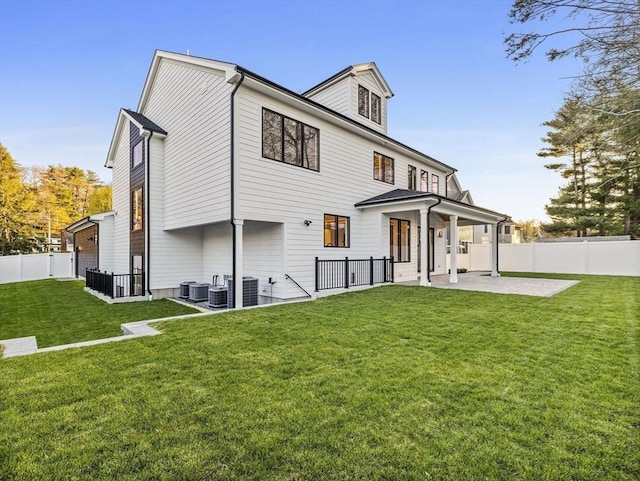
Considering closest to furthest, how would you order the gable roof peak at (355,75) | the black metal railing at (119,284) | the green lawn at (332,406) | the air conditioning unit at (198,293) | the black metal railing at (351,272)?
the green lawn at (332,406), the black metal railing at (351,272), the air conditioning unit at (198,293), the black metal railing at (119,284), the gable roof peak at (355,75)

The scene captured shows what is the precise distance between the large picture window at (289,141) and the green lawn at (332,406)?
5.57 metres

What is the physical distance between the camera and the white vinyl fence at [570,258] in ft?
51.5

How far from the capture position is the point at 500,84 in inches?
476

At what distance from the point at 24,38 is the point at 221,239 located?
10237 millimetres

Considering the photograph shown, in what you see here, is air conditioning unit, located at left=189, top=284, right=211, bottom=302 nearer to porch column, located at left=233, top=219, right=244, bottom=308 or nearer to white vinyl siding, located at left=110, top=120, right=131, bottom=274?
porch column, located at left=233, top=219, right=244, bottom=308

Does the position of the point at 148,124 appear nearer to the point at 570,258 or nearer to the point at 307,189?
the point at 307,189

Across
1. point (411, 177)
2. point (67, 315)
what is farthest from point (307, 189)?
point (67, 315)

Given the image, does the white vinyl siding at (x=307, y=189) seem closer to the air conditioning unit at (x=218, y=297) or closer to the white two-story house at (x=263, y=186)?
the white two-story house at (x=263, y=186)

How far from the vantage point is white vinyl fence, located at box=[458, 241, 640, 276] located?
1571 cm

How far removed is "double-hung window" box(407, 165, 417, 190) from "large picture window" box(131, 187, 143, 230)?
1097 centimetres

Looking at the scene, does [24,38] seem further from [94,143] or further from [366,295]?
[366,295]

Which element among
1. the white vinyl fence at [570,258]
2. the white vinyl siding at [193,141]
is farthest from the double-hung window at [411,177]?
the white vinyl siding at [193,141]

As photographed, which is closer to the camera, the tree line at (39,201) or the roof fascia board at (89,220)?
the roof fascia board at (89,220)

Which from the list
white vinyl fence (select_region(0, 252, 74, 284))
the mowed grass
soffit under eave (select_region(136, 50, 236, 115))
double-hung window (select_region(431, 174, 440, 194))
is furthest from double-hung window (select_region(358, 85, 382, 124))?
white vinyl fence (select_region(0, 252, 74, 284))
